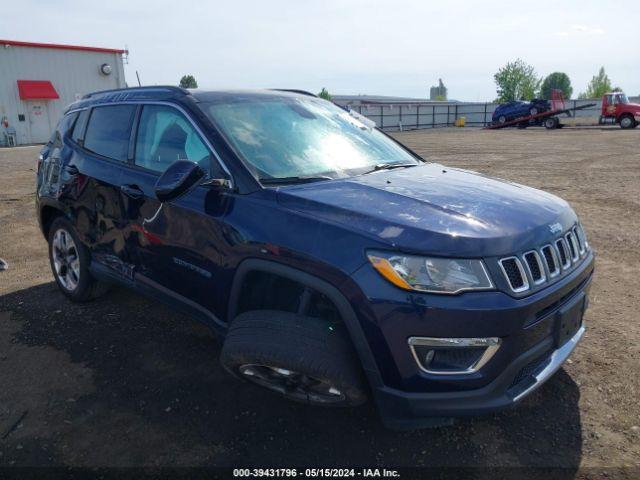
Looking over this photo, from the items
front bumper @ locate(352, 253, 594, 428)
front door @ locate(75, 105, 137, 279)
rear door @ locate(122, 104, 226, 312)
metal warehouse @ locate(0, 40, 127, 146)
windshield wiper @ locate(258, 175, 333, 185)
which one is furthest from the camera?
metal warehouse @ locate(0, 40, 127, 146)

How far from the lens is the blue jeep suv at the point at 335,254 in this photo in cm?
224

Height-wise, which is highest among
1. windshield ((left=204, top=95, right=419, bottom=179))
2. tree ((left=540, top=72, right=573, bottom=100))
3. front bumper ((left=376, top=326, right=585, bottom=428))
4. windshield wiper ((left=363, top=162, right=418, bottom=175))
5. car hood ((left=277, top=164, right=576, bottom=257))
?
tree ((left=540, top=72, right=573, bottom=100))

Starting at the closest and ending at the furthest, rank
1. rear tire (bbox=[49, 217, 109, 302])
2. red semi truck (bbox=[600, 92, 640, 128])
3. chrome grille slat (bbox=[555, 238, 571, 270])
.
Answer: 1. chrome grille slat (bbox=[555, 238, 571, 270])
2. rear tire (bbox=[49, 217, 109, 302])
3. red semi truck (bbox=[600, 92, 640, 128])

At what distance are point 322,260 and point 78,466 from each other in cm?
159

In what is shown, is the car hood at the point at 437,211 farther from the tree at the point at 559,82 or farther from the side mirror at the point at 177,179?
the tree at the point at 559,82

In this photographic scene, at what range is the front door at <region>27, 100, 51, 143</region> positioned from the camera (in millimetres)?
31984

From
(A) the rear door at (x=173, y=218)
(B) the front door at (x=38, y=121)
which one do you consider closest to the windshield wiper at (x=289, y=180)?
(A) the rear door at (x=173, y=218)

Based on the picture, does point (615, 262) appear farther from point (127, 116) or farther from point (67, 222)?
point (67, 222)

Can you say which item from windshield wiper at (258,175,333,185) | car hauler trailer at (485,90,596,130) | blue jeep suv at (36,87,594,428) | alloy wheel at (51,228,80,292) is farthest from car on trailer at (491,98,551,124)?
windshield wiper at (258,175,333,185)

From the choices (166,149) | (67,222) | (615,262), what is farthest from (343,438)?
(615,262)

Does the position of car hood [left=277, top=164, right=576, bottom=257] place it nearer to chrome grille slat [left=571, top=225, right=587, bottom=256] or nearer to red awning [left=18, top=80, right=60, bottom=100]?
chrome grille slat [left=571, top=225, right=587, bottom=256]

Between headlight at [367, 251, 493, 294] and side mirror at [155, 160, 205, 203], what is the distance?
1.24 metres

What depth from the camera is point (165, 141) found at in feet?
11.3

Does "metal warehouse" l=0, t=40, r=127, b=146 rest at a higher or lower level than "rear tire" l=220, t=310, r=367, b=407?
higher
